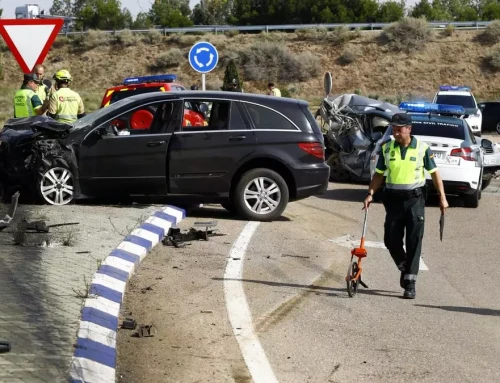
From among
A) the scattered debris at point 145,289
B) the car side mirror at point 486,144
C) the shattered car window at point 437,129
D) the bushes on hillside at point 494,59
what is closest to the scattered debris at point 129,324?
the scattered debris at point 145,289

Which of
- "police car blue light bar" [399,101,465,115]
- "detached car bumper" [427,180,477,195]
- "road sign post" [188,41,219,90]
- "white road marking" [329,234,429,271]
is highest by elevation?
"road sign post" [188,41,219,90]

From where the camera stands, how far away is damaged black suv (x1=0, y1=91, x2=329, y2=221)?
14398mm

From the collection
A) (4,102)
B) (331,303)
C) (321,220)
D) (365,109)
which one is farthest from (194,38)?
(331,303)

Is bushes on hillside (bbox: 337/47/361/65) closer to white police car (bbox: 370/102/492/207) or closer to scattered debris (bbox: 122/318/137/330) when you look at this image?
white police car (bbox: 370/102/492/207)

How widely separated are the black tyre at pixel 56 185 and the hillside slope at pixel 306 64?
50885mm

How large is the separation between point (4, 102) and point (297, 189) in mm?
37888

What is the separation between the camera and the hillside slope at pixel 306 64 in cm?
6756

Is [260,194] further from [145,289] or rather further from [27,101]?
[145,289]

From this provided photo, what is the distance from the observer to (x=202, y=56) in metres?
24.0

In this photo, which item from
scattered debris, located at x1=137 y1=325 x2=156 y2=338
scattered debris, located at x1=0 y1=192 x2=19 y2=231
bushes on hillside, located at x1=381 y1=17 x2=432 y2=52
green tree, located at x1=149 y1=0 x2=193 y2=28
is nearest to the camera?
scattered debris, located at x1=137 y1=325 x2=156 y2=338

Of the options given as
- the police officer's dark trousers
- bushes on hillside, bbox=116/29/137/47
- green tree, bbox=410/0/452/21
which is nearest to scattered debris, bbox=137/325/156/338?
the police officer's dark trousers

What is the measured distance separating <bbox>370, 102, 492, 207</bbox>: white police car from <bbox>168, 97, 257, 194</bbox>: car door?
351cm

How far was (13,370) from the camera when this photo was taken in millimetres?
6500

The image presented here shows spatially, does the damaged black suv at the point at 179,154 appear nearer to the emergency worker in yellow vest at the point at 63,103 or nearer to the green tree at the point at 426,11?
the emergency worker in yellow vest at the point at 63,103
